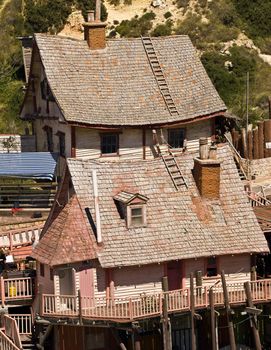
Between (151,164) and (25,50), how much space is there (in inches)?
1431

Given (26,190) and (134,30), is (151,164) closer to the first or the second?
(26,190)

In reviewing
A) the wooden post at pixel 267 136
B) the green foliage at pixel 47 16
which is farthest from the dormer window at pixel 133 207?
the green foliage at pixel 47 16

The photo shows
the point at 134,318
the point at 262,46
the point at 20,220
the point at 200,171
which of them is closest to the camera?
the point at 134,318

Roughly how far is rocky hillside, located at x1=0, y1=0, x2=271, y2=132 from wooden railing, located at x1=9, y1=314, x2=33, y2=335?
137 ft

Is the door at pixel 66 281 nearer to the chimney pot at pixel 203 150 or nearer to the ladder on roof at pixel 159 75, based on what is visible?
the chimney pot at pixel 203 150

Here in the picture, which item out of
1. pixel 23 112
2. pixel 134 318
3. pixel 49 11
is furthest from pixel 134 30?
pixel 134 318

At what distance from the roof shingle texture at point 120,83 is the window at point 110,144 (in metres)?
→ 1.06

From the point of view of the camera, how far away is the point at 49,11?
103875mm

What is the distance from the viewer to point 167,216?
55.3 m

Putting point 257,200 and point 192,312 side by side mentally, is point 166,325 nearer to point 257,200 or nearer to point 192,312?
point 192,312

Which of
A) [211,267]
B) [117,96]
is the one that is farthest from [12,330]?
[117,96]

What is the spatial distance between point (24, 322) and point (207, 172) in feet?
32.2

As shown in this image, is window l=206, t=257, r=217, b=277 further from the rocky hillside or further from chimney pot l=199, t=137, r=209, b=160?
the rocky hillside

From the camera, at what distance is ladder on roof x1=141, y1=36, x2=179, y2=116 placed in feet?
228
